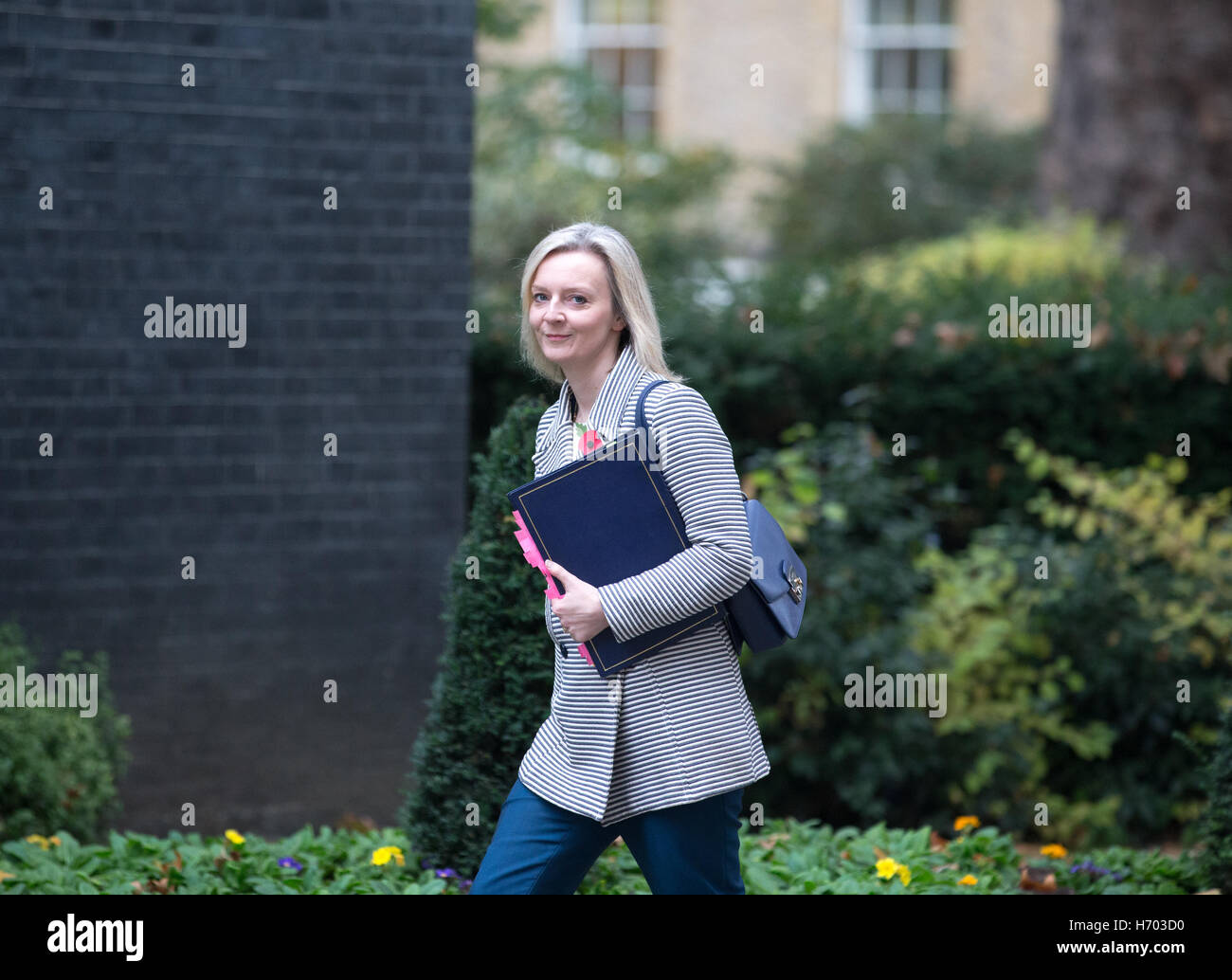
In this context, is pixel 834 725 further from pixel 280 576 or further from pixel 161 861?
pixel 161 861

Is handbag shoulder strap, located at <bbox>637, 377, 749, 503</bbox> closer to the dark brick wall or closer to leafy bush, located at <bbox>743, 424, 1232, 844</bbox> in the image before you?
leafy bush, located at <bbox>743, 424, 1232, 844</bbox>

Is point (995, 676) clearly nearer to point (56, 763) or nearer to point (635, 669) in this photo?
point (635, 669)

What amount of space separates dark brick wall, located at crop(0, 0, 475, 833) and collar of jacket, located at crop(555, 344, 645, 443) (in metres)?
3.06

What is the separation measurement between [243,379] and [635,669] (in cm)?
331

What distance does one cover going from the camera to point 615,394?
2.74 metres

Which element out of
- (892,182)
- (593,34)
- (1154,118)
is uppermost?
(593,34)

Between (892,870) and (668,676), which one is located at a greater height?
(668,676)

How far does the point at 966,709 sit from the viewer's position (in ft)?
18.9

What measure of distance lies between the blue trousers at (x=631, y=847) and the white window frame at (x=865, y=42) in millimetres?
17737

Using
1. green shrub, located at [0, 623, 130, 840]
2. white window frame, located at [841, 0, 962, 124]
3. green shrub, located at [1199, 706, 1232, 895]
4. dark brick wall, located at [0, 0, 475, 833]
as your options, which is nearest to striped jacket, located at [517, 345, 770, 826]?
green shrub, located at [1199, 706, 1232, 895]

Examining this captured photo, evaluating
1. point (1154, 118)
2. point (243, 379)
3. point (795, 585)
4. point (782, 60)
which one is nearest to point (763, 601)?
point (795, 585)

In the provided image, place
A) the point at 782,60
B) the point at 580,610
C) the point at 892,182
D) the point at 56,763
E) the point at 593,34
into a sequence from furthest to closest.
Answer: the point at 593,34 < the point at 782,60 < the point at 892,182 < the point at 56,763 < the point at 580,610
